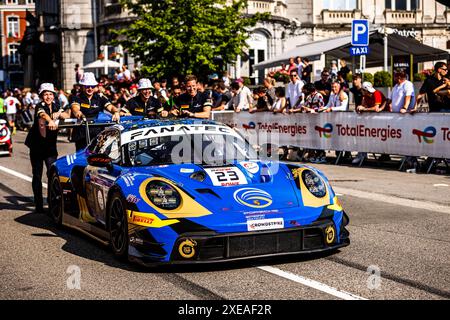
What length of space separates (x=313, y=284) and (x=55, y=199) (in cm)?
477

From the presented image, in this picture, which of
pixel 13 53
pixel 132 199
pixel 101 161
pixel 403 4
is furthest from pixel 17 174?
pixel 13 53

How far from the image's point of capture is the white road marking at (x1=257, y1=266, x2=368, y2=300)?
6469 mm

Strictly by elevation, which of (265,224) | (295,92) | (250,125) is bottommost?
(265,224)

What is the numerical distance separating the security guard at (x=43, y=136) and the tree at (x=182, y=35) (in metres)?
20.2

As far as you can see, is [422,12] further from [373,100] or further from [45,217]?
[45,217]

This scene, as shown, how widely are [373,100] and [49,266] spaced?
432 inches

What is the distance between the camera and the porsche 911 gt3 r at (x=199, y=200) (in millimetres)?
7398

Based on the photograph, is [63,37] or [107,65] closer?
[107,65]

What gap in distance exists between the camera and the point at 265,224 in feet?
24.5

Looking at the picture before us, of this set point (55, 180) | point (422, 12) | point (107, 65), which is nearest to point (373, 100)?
point (55, 180)

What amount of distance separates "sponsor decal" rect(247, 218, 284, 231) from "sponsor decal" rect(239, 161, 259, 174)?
2.96 feet

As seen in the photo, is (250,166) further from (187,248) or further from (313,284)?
(313,284)

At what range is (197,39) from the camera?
3231 cm

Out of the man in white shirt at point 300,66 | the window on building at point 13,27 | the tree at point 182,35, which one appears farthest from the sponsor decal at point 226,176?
the window on building at point 13,27
